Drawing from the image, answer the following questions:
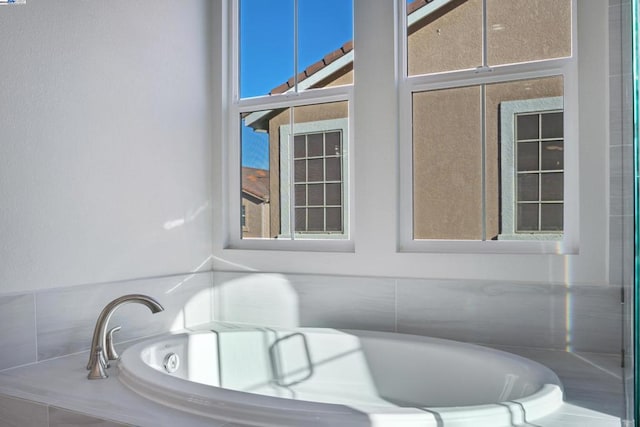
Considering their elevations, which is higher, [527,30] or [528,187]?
[527,30]

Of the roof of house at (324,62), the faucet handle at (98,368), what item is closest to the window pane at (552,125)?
the roof of house at (324,62)

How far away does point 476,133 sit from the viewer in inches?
104

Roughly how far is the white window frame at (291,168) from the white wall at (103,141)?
1.37 ft

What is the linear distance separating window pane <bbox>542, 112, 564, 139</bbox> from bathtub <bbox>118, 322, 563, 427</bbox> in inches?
37.6

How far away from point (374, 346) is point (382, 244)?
0.49 meters

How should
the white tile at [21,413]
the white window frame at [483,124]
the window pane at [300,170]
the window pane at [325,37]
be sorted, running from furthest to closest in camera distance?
1. the window pane at [300,170]
2. the window pane at [325,37]
3. the white window frame at [483,124]
4. the white tile at [21,413]

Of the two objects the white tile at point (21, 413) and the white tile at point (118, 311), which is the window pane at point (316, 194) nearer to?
the white tile at point (118, 311)

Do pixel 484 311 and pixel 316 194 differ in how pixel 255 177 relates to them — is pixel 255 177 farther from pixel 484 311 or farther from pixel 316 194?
pixel 484 311

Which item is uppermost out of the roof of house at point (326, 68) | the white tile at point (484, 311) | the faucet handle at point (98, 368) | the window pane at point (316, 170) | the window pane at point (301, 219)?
the roof of house at point (326, 68)

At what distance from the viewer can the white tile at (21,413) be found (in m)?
1.79

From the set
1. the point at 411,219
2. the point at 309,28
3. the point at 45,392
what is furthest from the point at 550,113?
the point at 45,392

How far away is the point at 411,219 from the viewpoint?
276 cm

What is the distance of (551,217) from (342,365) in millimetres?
1101

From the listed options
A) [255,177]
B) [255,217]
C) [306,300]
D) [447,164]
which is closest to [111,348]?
[306,300]
